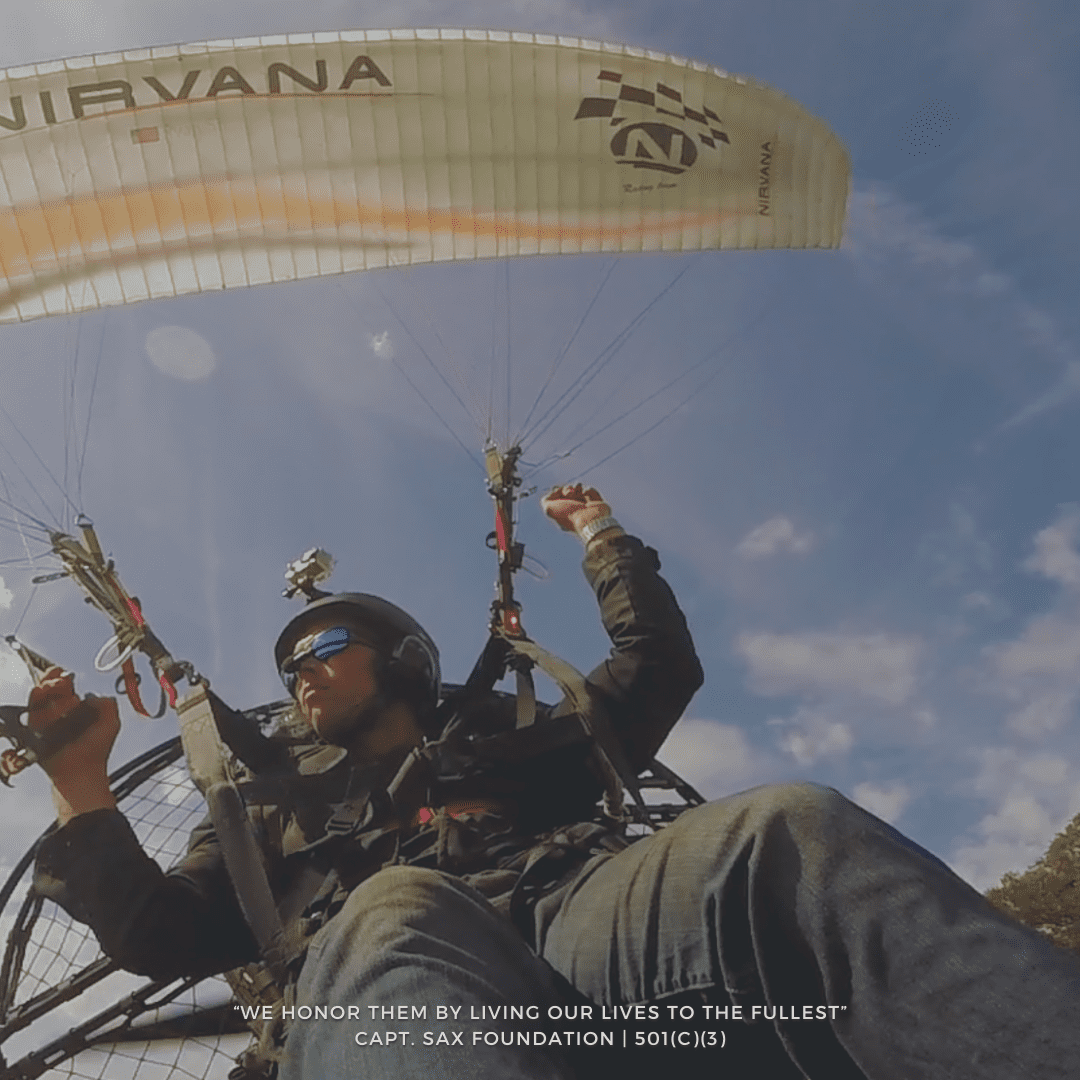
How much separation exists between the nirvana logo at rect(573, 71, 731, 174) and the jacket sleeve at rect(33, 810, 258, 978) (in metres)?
6.17

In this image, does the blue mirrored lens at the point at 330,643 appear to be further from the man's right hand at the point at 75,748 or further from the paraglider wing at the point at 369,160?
the paraglider wing at the point at 369,160

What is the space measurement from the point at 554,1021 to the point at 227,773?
2.43 meters

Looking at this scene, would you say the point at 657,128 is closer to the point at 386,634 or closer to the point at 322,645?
the point at 386,634

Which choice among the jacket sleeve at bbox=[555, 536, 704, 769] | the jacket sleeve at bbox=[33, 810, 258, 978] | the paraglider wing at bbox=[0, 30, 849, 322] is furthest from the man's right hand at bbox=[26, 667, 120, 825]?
the paraglider wing at bbox=[0, 30, 849, 322]

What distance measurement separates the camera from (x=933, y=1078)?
158cm

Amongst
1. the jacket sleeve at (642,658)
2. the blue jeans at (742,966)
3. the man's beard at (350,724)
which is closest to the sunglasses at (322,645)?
the man's beard at (350,724)

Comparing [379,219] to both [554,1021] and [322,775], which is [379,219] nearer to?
[322,775]

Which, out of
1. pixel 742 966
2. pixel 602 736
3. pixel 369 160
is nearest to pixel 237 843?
pixel 602 736

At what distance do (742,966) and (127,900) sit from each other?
2427mm

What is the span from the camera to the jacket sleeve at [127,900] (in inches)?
131

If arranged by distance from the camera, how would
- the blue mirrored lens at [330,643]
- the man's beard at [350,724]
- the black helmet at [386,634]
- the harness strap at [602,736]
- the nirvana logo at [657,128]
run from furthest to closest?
the nirvana logo at [657,128] < the black helmet at [386,634] < the blue mirrored lens at [330,643] < the man's beard at [350,724] < the harness strap at [602,736]

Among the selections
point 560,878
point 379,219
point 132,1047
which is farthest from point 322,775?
point 379,219

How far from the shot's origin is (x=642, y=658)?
3570 mm

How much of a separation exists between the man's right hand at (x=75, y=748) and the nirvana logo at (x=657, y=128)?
5842 mm
